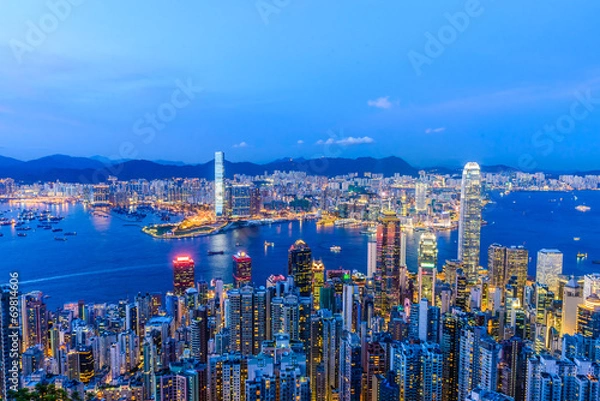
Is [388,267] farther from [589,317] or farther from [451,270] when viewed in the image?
[589,317]

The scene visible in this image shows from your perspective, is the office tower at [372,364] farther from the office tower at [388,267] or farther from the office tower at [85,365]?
the office tower at [85,365]

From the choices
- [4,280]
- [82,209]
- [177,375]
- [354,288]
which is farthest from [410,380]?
[82,209]

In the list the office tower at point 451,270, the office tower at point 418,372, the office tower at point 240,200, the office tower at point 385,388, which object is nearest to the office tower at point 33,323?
the office tower at point 385,388

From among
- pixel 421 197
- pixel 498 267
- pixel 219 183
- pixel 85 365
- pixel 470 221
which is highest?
pixel 219 183

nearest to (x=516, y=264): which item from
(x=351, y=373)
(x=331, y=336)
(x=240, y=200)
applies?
(x=331, y=336)

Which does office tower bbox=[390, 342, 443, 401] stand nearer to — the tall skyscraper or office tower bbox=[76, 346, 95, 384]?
office tower bbox=[76, 346, 95, 384]

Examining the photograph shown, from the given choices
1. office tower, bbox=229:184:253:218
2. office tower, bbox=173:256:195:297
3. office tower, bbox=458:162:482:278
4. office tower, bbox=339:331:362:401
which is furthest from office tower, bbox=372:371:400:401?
office tower, bbox=229:184:253:218
